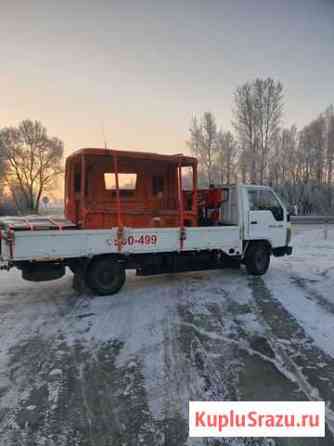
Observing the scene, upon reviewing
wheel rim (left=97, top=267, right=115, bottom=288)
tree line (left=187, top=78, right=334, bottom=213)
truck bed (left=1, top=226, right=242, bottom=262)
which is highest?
tree line (left=187, top=78, right=334, bottom=213)

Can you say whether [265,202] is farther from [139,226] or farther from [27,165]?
[27,165]

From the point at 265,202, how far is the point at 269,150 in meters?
28.5

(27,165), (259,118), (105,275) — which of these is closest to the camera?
(105,275)

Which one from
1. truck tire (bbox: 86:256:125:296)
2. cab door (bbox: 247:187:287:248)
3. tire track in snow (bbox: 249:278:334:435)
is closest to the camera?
tire track in snow (bbox: 249:278:334:435)

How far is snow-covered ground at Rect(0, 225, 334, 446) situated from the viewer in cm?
265

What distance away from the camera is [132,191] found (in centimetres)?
741

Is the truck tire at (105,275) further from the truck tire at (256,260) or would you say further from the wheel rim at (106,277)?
the truck tire at (256,260)

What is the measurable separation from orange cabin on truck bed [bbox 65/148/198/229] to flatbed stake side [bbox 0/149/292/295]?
2 centimetres

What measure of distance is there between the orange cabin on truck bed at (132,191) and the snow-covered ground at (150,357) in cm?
172

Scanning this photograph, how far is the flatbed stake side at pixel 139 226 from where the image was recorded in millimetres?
5809

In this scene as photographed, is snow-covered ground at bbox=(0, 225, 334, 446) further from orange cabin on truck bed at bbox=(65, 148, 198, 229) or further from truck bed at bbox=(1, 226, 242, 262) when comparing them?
orange cabin on truck bed at bbox=(65, 148, 198, 229)

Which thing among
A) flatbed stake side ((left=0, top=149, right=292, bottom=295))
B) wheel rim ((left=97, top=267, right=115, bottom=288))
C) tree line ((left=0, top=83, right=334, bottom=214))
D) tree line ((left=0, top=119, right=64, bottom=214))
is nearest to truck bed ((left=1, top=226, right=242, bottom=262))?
flatbed stake side ((left=0, top=149, right=292, bottom=295))

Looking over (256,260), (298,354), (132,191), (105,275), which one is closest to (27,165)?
(132,191)

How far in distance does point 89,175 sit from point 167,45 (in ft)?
22.1
